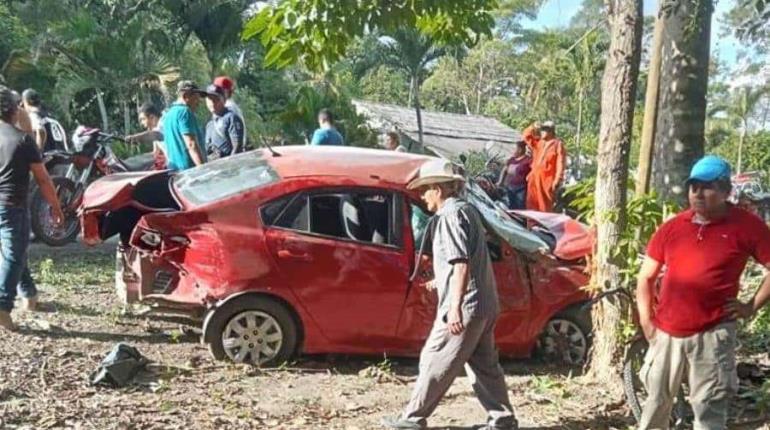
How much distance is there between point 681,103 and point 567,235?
236 cm

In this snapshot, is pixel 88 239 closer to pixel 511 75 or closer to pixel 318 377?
pixel 318 377

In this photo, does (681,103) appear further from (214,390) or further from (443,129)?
(443,129)

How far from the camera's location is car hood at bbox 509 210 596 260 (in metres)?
6.99

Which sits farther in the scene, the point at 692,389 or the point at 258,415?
the point at 258,415

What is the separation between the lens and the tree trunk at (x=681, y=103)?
8742 millimetres

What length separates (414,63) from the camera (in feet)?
99.3

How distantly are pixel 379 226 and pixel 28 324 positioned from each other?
291cm

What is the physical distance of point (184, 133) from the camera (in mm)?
8781

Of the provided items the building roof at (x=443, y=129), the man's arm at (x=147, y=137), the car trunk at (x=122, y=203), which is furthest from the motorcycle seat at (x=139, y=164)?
the building roof at (x=443, y=129)

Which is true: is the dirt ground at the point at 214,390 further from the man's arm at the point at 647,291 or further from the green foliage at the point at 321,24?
the green foliage at the point at 321,24

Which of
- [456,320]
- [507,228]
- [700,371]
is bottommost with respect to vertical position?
[700,371]

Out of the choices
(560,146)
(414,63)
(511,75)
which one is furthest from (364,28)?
(511,75)

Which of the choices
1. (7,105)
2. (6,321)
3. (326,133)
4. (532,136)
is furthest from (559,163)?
(6,321)

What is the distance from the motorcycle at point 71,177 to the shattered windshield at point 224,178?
3354mm
